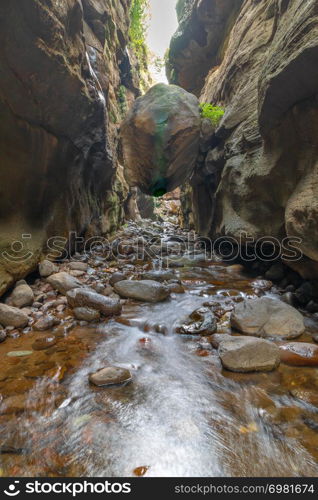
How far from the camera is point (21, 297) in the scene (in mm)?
3299

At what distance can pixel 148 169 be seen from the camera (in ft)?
26.2

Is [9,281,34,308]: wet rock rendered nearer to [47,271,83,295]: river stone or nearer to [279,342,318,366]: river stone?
[47,271,83,295]: river stone

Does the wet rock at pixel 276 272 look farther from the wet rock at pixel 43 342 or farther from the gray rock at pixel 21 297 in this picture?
the gray rock at pixel 21 297

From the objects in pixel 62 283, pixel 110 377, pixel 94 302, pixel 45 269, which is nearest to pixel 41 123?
pixel 45 269

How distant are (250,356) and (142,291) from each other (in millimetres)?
2178

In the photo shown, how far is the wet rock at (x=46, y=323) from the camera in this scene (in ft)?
9.45

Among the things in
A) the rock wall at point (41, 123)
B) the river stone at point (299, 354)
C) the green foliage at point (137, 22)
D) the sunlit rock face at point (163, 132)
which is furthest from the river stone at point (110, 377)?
the green foliage at point (137, 22)

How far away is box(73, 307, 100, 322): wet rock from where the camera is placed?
317 cm

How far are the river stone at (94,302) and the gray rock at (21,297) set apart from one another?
53cm

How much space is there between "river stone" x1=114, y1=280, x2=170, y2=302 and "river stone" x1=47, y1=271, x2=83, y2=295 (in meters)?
0.73

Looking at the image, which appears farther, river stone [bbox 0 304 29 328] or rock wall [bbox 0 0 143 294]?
rock wall [bbox 0 0 143 294]


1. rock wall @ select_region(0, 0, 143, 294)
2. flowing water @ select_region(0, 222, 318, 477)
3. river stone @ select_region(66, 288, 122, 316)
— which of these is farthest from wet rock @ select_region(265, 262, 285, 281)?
rock wall @ select_region(0, 0, 143, 294)

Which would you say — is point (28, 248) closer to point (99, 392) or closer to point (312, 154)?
point (99, 392)
